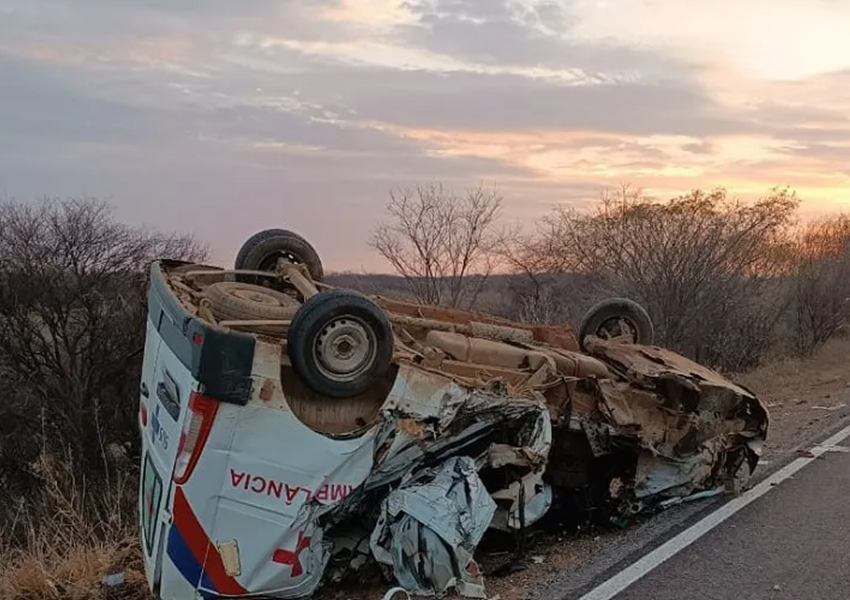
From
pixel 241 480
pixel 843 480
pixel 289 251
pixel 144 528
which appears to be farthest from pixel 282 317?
pixel 843 480

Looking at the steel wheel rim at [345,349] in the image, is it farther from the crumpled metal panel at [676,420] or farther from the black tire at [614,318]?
the black tire at [614,318]

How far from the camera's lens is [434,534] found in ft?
13.1

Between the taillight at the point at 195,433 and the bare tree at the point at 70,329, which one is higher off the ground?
the taillight at the point at 195,433

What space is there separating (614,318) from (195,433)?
415 cm

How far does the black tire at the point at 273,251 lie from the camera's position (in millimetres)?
6215

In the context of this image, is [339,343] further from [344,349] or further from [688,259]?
[688,259]

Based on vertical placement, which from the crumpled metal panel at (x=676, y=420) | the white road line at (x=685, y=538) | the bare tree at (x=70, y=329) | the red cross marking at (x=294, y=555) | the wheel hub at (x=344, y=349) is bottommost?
the bare tree at (x=70, y=329)

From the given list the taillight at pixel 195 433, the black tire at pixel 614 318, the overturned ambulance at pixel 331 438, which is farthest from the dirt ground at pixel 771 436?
the black tire at pixel 614 318

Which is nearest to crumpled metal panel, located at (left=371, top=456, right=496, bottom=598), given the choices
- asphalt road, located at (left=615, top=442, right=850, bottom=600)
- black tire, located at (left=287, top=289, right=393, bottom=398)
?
black tire, located at (left=287, top=289, right=393, bottom=398)

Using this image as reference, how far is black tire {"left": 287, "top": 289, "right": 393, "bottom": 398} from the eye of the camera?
13.3 ft

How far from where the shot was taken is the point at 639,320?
7117 mm

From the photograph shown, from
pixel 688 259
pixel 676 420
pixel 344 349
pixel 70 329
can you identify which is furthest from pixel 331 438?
pixel 70 329

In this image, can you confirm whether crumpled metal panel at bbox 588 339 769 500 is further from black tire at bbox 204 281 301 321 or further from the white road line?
black tire at bbox 204 281 301 321

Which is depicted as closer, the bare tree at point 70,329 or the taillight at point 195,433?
the taillight at point 195,433
